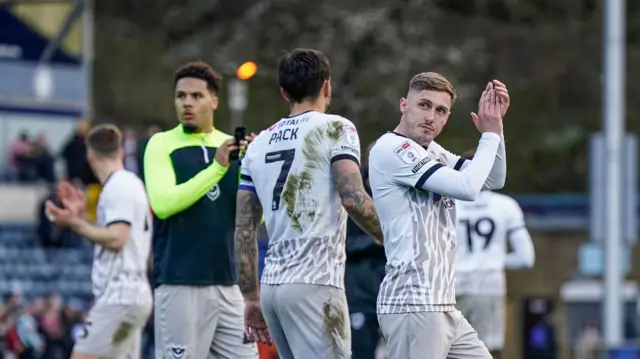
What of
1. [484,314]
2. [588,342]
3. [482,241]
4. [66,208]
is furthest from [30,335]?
[588,342]

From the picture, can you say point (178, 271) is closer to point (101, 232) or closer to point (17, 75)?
point (101, 232)

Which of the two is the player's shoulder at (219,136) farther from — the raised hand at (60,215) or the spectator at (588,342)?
the spectator at (588,342)

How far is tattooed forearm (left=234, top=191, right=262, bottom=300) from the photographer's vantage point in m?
8.93

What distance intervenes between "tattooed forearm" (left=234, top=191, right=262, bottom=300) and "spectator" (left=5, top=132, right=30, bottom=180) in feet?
68.4

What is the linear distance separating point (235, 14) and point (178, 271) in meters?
31.8

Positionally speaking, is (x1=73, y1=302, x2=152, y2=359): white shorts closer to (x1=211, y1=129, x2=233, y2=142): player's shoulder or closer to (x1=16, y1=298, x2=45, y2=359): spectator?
(x1=211, y1=129, x2=233, y2=142): player's shoulder

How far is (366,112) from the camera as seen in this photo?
4131 centimetres

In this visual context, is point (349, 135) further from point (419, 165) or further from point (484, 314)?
point (484, 314)

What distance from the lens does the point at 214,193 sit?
10.1 metres

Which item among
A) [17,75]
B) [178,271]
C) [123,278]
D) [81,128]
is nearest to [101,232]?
[123,278]

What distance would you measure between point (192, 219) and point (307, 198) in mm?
1697

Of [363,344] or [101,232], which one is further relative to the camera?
[363,344]

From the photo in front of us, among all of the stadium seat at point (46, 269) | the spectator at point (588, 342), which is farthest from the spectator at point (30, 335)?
the spectator at point (588, 342)

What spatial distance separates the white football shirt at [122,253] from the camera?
461 inches
